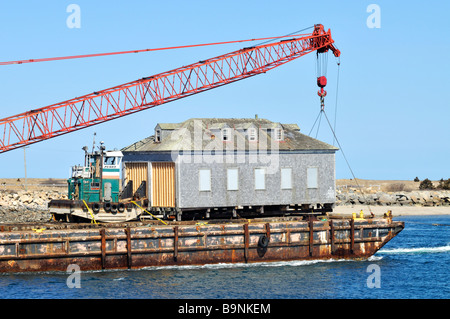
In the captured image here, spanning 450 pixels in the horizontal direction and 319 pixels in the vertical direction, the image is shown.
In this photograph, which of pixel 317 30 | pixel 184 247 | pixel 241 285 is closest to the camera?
pixel 241 285

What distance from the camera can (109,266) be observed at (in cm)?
3481

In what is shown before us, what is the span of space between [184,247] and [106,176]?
7.71 meters

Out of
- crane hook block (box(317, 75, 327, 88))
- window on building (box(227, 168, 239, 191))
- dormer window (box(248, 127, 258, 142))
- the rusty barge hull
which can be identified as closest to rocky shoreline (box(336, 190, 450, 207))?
crane hook block (box(317, 75, 327, 88))

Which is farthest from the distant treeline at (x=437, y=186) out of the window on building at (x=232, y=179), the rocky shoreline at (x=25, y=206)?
the window on building at (x=232, y=179)

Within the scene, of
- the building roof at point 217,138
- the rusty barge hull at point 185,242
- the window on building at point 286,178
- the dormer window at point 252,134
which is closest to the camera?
the rusty barge hull at point 185,242

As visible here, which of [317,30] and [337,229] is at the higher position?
[317,30]

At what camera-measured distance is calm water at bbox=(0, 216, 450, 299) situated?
3095 centimetres

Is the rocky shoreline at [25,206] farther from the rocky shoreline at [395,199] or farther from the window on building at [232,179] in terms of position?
the rocky shoreline at [395,199]

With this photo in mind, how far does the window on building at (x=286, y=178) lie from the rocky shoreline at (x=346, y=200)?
30321 millimetres

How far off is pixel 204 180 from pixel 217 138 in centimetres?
293

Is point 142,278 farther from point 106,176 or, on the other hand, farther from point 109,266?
point 106,176

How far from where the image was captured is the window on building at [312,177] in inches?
1714
